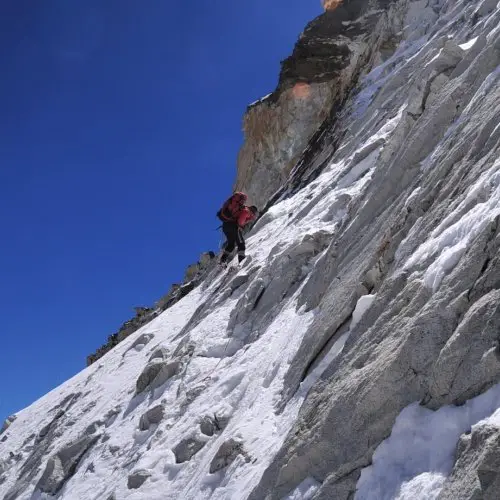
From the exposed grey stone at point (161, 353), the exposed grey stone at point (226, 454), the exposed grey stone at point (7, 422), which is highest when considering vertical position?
the exposed grey stone at point (7, 422)

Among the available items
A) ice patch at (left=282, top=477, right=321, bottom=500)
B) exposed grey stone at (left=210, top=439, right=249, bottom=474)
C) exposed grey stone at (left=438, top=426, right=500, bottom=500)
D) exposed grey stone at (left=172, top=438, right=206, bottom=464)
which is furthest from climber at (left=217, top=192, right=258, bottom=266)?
exposed grey stone at (left=438, top=426, right=500, bottom=500)

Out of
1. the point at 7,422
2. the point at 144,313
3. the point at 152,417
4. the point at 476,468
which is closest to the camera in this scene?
the point at 476,468

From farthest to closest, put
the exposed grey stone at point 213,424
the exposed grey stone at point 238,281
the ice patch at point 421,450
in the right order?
the exposed grey stone at point 238,281, the exposed grey stone at point 213,424, the ice patch at point 421,450

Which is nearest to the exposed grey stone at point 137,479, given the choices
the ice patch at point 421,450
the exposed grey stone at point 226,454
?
the exposed grey stone at point 226,454

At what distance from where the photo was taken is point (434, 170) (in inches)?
352

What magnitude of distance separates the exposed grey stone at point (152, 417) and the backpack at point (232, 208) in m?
6.74

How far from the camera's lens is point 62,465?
12570 millimetres

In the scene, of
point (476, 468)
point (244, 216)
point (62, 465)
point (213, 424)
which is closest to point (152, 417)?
point (213, 424)

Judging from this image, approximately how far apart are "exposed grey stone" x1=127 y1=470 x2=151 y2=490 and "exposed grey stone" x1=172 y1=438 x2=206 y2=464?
1.82 feet

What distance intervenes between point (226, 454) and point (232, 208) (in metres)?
9.42

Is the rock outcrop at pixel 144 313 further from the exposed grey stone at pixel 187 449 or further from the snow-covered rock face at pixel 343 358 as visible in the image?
the exposed grey stone at pixel 187 449

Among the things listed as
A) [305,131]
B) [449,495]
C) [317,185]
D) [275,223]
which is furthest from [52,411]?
[305,131]

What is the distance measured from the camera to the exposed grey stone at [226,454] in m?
7.91

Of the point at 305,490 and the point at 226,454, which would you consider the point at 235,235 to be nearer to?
the point at 226,454
